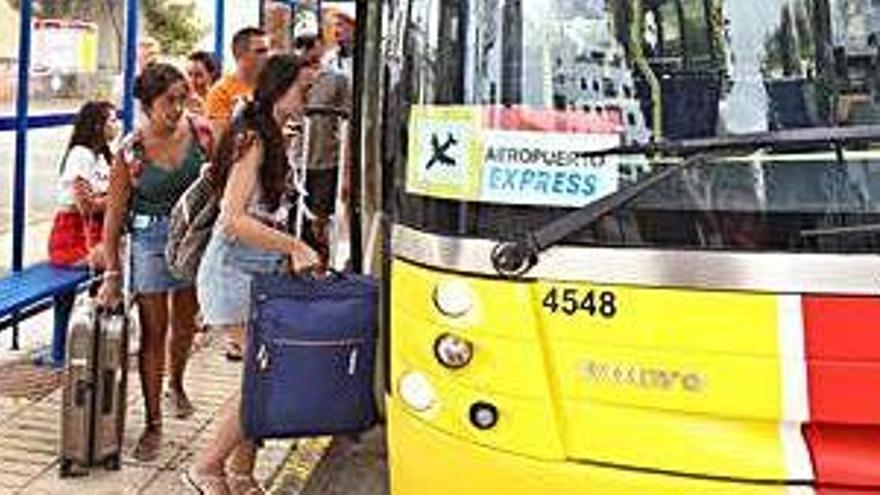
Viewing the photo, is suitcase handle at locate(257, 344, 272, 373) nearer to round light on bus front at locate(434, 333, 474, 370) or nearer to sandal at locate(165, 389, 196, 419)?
round light on bus front at locate(434, 333, 474, 370)

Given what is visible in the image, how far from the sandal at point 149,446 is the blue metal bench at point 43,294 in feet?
3.17

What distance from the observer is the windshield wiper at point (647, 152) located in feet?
9.83

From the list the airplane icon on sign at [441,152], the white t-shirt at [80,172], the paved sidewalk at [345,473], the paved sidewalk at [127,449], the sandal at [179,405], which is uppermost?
the airplane icon on sign at [441,152]

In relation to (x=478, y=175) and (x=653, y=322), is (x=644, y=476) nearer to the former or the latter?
(x=653, y=322)

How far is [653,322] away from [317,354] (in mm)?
1325

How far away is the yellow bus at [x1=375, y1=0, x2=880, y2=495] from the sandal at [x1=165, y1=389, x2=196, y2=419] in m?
2.61

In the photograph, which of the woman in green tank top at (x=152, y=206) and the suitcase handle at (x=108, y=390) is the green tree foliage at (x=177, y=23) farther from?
the suitcase handle at (x=108, y=390)

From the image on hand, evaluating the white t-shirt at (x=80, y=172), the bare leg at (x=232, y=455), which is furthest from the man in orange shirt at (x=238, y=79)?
the bare leg at (x=232, y=455)

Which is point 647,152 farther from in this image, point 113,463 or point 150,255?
point 113,463

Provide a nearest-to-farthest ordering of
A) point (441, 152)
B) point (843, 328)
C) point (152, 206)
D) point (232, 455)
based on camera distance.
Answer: point (843, 328) → point (441, 152) → point (232, 455) → point (152, 206)

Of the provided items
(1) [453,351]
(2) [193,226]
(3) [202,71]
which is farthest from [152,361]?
(3) [202,71]

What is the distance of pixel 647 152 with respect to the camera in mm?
3135

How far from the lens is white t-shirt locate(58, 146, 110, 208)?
20.5 feet

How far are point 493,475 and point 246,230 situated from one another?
4.72ft
